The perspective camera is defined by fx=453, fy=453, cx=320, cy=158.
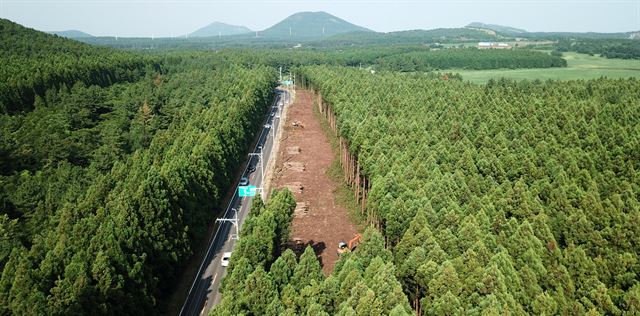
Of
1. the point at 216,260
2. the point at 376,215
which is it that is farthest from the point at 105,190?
the point at 376,215

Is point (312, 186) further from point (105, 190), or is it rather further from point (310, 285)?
point (310, 285)

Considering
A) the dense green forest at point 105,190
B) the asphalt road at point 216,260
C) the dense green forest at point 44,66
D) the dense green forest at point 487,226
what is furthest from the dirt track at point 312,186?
the dense green forest at point 44,66

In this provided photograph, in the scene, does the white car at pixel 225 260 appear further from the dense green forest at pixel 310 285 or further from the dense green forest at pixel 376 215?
the dense green forest at pixel 310 285

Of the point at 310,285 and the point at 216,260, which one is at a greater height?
the point at 310,285

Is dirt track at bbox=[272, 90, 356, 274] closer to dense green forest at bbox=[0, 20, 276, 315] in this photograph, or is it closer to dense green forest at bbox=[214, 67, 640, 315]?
dense green forest at bbox=[214, 67, 640, 315]

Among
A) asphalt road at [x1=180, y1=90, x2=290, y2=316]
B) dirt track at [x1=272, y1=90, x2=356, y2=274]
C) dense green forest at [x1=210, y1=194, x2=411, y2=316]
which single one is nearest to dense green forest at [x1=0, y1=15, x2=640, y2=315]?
dense green forest at [x1=210, y1=194, x2=411, y2=316]

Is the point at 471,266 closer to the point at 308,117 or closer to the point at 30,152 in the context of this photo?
the point at 30,152

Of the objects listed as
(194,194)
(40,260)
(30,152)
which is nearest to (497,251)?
(194,194)
